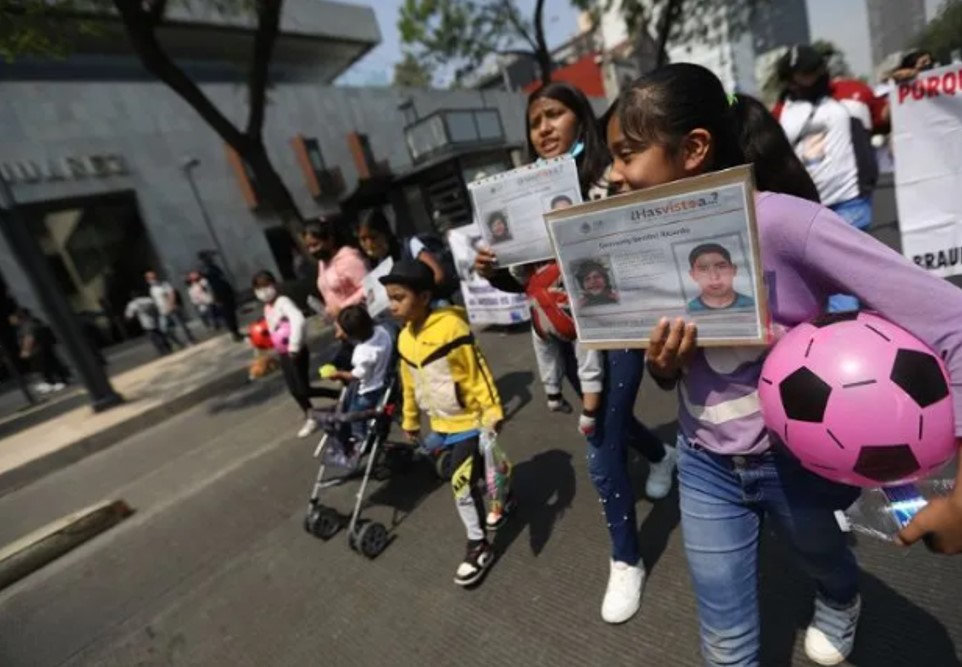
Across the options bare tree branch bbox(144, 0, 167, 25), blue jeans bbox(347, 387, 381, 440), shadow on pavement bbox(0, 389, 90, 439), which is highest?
bare tree branch bbox(144, 0, 167, 25)

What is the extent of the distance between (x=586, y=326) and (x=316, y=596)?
2.41 m

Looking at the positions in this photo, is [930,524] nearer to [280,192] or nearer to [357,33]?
[280,192]

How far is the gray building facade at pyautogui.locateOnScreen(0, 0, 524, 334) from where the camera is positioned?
14305 mm

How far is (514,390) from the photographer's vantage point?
518 cm

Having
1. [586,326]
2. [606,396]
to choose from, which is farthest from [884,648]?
[586,326]

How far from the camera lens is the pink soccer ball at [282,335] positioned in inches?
196

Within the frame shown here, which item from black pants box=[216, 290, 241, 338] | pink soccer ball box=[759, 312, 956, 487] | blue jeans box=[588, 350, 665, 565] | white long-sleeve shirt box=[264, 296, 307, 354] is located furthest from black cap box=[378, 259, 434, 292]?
black pants box=[216, 290, 241, 338]

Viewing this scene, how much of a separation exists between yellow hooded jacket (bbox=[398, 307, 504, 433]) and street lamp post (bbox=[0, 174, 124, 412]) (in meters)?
7.21

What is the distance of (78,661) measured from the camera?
2959 mm

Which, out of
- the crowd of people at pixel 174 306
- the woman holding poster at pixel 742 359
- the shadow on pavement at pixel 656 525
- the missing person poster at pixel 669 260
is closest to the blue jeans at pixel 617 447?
the shadow on pavement at pixel 656 525

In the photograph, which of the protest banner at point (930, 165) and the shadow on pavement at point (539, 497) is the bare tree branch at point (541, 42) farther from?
the shadow on pavement at point (539, 497)

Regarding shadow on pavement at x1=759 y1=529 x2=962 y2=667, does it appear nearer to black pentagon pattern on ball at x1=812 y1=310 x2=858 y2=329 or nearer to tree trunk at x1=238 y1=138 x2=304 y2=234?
black pentagon pattern on ball at x1=812 y1=310 x2=858 y2=329

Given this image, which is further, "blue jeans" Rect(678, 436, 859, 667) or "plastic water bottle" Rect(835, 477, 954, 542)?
"blue jeans" Rect(678, 436, 859, 667)

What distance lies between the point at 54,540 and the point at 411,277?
3.92 m
